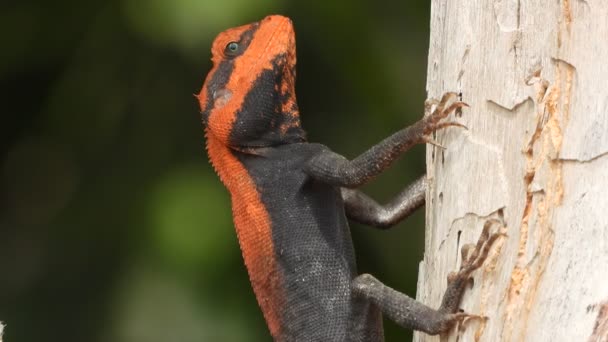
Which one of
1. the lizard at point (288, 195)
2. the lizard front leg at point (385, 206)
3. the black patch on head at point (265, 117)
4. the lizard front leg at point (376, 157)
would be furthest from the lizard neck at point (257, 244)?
the lizard front leg at point (385, 206)

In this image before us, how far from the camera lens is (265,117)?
488cm

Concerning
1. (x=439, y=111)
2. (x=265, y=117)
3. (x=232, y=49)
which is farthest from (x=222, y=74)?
(x=439, y=111)

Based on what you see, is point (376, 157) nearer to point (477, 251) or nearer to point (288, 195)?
point (288, 195)

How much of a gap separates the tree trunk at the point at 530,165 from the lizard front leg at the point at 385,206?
976mm

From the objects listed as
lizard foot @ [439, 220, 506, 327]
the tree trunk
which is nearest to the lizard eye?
the tree trunk

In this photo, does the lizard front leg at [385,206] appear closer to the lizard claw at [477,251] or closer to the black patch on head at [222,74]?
the black patch on head at [222,74]

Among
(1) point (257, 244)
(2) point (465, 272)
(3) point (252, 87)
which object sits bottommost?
(1) point (257, 244)

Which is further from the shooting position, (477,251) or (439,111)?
(439,111)

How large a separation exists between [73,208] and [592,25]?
347cm

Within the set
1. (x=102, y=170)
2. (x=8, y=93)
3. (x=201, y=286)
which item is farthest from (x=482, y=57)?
(x=8, y=93)

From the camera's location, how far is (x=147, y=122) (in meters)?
5.85

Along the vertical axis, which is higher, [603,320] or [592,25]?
[592,25]

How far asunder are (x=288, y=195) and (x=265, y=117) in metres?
0.39

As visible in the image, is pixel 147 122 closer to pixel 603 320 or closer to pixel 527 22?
pixel 527 22
